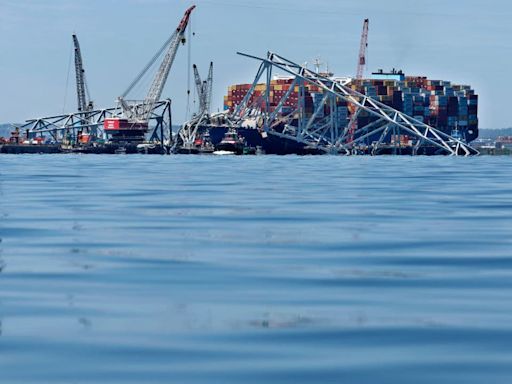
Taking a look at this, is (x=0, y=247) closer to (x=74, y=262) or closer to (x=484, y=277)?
(x=74, y=262)

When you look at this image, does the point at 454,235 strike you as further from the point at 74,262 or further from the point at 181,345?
the point at 181,345

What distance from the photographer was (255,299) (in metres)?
14.1

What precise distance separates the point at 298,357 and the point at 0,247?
11.1 meters

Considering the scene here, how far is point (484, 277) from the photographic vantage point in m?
16.4

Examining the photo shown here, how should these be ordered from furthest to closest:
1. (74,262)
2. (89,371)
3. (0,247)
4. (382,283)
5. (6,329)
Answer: (0,247), (74,262), (382,283), (6,329), (89,371)

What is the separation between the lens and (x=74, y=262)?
18.0 metres

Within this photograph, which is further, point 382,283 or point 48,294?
point 382,283

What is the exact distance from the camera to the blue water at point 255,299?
10.2 meters

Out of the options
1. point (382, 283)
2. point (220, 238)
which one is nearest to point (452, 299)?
point (382, 283)

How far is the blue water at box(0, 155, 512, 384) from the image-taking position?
10234mm

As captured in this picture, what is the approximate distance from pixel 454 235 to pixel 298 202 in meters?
12.3

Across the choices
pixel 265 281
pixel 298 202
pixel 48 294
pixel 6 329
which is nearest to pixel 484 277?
pixel 265 281

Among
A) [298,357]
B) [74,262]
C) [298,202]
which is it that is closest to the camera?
[298,357]

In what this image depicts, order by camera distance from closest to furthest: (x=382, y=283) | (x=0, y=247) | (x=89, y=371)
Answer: (x=89, y=371) → (x=382, y=283) → (x=0, y=247)
